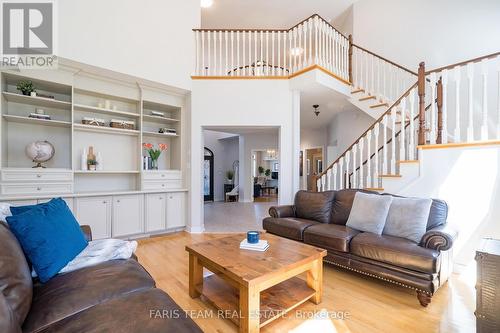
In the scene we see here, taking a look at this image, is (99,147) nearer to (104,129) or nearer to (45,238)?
(104,129)

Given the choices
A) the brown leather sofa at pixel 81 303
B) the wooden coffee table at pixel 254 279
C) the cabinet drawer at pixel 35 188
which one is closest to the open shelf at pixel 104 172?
the cabinet drawer at pixel 35 188

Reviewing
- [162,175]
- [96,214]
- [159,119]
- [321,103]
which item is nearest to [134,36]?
[159,119]

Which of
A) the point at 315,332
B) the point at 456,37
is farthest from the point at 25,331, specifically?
the point at 456,37

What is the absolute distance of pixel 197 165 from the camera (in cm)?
441

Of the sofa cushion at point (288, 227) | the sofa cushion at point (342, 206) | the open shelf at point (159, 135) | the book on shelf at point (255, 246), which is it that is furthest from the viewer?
the open shelf at point (159, 135)

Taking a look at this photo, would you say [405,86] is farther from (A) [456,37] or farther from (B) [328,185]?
(B) [328,185]

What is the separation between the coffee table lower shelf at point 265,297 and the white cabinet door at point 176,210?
232 cm

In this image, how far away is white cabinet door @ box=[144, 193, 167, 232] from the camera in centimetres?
398

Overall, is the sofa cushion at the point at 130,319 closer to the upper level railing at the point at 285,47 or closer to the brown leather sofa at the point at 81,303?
the brown leather sofa at the point at 81,303

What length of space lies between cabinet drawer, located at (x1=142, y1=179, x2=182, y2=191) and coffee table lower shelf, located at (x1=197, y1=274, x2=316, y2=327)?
2.44 meters

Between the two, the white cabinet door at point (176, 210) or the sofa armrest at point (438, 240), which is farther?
the white cabinet door at point (176, 210)

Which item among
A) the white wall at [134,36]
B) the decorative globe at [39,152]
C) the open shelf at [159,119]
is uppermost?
the white wall at [134,36]

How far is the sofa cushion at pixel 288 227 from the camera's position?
9.50 feet

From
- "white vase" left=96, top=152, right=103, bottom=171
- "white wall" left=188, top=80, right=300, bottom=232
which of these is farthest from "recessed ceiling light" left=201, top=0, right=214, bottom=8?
"white vase" left=96, top=152, right=103, bottom=171
